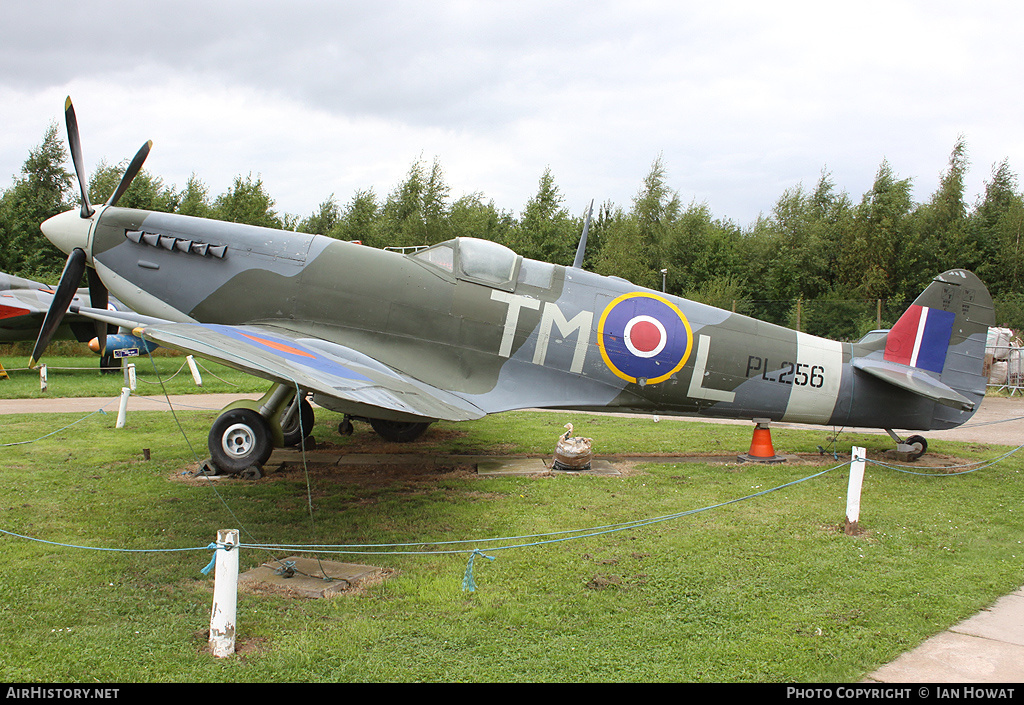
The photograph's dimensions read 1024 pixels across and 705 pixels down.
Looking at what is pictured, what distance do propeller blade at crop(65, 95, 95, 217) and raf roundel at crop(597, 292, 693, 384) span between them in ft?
20.2

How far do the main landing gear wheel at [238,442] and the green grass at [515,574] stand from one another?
359mm

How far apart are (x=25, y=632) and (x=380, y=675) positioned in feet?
7.13

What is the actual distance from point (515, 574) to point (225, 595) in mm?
2080

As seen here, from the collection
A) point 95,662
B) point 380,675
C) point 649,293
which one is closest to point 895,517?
point 649,293

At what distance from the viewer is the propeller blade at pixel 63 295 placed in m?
6.71

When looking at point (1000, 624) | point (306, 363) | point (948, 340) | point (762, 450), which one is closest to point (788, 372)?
point (762, 450)

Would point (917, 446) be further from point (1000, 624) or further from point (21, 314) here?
point (21, 314)

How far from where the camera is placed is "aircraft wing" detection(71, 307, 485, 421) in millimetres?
4695

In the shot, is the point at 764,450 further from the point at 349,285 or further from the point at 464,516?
the point at 349,285

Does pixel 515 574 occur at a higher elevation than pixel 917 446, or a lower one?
lower

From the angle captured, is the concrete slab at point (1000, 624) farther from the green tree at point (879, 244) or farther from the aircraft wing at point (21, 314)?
the green tree at point (879, 244)

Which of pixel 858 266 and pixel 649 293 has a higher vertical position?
pixel 858 266

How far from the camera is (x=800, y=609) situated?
433cm

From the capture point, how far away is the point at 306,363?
591 centimetres
